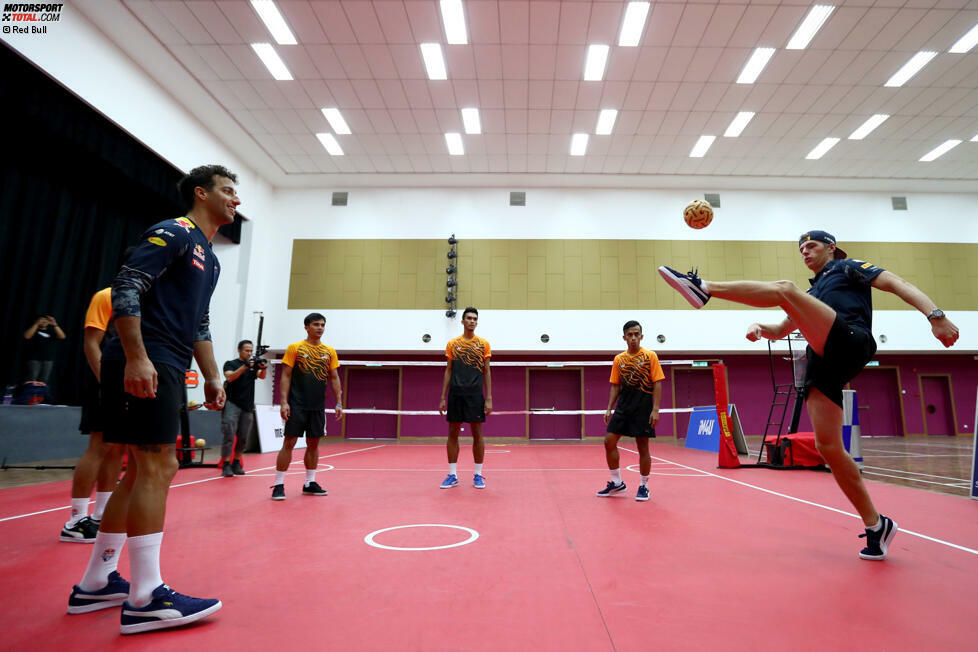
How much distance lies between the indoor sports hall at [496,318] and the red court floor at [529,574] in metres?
0.03

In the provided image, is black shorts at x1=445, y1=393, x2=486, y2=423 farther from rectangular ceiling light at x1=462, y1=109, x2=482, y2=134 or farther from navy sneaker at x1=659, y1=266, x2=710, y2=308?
rectangular ceiling light at x1=462, y1=109, x2=482, y2=134

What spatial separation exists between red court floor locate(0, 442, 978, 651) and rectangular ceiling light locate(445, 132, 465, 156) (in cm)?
1047

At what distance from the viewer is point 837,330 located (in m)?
2.65

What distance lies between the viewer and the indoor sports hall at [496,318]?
2002mm

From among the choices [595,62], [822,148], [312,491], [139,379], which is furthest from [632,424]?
[822,148]

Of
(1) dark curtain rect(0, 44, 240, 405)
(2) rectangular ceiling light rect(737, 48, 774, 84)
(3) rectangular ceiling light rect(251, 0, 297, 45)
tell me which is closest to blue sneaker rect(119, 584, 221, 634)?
(1) dark curtain rect(0, 44, 240, 405)

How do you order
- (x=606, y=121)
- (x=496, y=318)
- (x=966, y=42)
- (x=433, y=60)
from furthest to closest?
1. (x=496, y=318)
2. (x=606, y=121)
3. (x=433, y=60)
4. (x=966, y=42)

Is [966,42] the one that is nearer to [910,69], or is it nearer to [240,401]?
[910,69]

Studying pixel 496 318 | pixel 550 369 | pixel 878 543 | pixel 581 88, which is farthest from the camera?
pixel 550 369

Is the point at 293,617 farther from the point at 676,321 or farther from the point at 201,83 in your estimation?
the point at 676,321

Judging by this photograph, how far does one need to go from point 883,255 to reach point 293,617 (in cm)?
1943

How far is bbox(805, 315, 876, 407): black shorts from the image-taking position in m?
2.67

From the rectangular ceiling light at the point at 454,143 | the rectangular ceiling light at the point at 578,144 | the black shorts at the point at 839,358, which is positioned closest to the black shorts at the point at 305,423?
the black shorts at the point at 839,358

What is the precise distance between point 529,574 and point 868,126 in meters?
15.1
